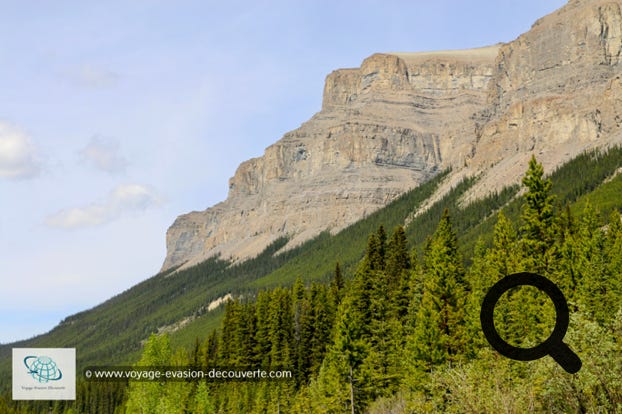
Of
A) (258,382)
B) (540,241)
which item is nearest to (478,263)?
(540,241)

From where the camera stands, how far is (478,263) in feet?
255

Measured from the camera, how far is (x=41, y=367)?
99.1m

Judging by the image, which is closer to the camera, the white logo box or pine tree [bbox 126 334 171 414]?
pine tree [bbox 126 334 171 414]

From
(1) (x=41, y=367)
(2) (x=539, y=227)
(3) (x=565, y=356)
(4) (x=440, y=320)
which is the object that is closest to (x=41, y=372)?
(1) (x=41, y=367)

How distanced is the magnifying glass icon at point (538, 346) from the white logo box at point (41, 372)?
95781 mm

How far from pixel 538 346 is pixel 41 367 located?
338ft

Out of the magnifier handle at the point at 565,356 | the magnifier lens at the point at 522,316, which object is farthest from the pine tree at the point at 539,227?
the magnifier handle at the point at 565,356

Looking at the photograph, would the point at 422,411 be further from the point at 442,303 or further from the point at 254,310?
the point at 254,310

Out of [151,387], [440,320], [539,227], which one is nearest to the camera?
[440,320]

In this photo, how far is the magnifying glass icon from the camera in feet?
21.1

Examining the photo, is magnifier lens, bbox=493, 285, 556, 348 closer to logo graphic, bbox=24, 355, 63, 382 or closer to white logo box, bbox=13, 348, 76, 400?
white logo box, bbox=13, 348, 76, 400

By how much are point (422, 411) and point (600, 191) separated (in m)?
169

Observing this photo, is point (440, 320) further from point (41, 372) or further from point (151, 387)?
point (41, 372)

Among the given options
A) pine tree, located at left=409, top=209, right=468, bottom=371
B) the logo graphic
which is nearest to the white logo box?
the logo graphic
